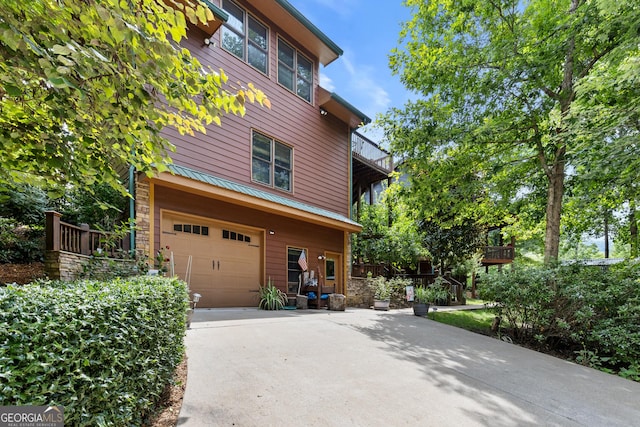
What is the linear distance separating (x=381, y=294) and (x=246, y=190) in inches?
221

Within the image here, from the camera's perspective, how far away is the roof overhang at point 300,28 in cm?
909

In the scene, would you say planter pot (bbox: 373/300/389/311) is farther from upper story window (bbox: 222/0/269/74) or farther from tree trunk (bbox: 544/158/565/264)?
upper story window (bbox: 222/0/269/74)

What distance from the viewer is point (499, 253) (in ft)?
61.4

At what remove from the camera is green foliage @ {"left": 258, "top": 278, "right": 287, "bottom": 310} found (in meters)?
8.52

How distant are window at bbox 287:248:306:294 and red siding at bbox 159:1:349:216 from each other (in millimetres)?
1745

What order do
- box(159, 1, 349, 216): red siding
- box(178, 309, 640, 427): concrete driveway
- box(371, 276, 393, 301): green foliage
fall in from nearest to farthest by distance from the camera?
box(178, 309, 640, 427): concrete driveway, box(159, 1, 349, 216): red siding, box(371, 276, 393, 301): green foliage

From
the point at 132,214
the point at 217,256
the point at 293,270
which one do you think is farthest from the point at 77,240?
the point at 293,270

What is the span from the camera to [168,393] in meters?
2.98

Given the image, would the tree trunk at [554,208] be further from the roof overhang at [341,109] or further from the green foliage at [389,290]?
the roof overhang at [341,109]

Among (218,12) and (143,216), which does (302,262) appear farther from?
(218,12)

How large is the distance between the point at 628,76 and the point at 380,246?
9.87 m

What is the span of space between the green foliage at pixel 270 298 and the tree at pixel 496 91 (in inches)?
198

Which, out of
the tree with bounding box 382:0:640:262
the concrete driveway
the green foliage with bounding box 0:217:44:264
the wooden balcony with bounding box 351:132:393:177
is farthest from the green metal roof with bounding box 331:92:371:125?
the green foliage with bounding box 0:217:44:264

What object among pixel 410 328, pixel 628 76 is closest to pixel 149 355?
pixel 410 328
